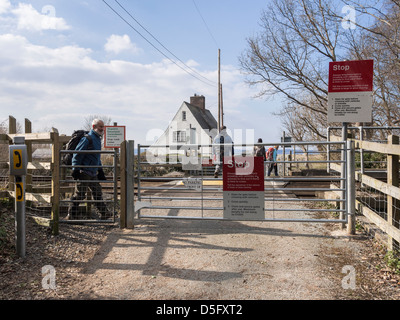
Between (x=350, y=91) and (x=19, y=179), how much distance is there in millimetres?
5729

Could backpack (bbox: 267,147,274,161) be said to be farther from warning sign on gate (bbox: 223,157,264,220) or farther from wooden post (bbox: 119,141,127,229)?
wooden post (bbox: 119,141,127,229)

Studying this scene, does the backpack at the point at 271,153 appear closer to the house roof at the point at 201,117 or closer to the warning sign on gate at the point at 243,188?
the warning sign on gate at the point at 243,188

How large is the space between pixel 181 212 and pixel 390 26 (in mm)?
13180

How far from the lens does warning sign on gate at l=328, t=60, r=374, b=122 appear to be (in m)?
6.32

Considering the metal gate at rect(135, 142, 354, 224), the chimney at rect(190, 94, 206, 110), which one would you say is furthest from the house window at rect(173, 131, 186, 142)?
the metal gate at rect(135, 142, 354, 224)

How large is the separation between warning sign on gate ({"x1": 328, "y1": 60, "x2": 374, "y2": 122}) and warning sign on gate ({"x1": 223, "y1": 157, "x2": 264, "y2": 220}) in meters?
1.76

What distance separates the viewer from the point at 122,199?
21.7 feet

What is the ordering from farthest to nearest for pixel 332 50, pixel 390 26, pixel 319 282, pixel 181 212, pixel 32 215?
1. pixel 332 50
2. pixel 390 26
3. pixel 181 212
4. pixel 32 215
5. pixel 319 282

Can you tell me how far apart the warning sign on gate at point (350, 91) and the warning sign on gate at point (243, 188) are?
5.77ft

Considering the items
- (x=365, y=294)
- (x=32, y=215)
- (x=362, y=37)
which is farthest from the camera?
(x=362, y=37)

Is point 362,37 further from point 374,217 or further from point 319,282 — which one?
point 319,282

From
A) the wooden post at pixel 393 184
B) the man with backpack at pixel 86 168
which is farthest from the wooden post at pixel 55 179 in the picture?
the wooden post at pixel 393 184

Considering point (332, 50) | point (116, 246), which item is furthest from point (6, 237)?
point (332, 50)

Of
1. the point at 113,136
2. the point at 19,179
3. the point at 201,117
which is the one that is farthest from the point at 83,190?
the point at 201,117
